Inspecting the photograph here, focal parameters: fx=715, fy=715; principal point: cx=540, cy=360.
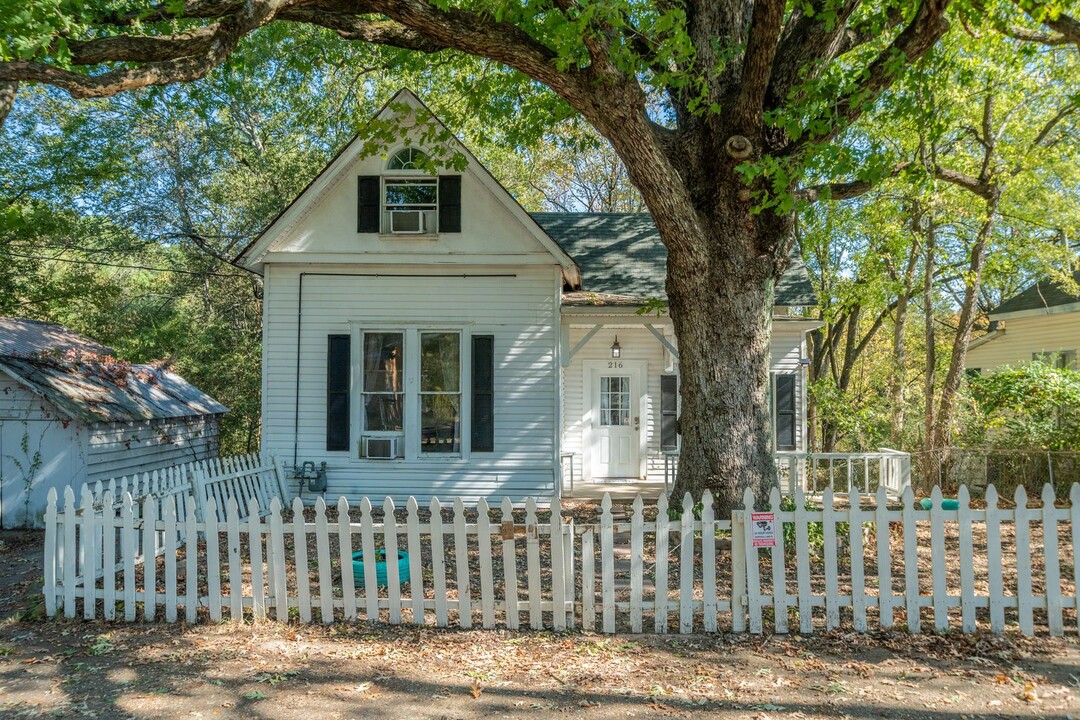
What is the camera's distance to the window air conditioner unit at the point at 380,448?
36.3 feet

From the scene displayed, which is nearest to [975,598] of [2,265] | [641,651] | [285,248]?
[641,651]

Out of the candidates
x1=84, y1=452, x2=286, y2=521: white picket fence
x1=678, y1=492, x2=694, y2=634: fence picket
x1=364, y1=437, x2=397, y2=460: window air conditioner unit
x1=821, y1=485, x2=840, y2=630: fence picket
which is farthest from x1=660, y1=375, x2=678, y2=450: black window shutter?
x1=678, y1=492, x2=694, y2=634: fence picket

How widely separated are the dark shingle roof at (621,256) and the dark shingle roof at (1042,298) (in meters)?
7.48

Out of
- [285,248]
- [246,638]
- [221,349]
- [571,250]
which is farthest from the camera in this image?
[221,349]

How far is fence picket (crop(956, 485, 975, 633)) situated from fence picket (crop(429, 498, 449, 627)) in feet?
12.2

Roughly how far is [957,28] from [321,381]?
1065 centimetres

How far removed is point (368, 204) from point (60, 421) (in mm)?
5413

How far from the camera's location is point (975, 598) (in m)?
5.15

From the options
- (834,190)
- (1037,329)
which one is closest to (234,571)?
(834,190)

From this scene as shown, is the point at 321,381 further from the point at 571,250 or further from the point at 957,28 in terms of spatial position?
the point at 957,28

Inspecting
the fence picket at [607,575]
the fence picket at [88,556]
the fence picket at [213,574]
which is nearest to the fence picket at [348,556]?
the fence picket at [213,574]

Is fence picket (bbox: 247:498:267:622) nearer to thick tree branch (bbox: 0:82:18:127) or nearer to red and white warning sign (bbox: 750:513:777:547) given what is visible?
Result: red and white warning sign (bbox: 750:513:777:547)

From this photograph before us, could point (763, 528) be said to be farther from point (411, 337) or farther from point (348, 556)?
point (411, 337)

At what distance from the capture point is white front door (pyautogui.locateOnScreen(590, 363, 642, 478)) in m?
14.2
